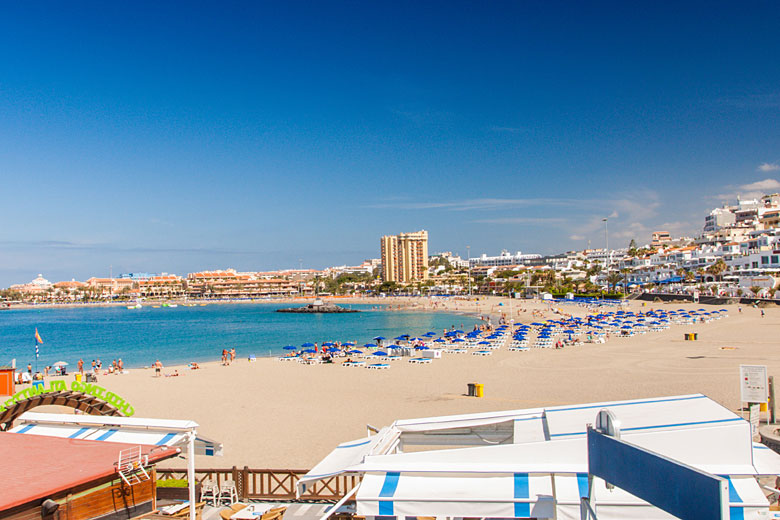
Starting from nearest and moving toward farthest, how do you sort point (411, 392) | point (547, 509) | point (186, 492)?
1. point (547, 509)
2. point (186, 492)
3. point (411, 392)

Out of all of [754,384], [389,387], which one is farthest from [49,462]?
[389,387]

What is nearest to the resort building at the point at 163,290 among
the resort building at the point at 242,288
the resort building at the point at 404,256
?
the resort building at the point at 242,288

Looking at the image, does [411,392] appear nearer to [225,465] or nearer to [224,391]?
[224,391]

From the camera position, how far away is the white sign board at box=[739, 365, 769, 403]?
33.1 ft

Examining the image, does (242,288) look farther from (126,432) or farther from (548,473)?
(548,473)

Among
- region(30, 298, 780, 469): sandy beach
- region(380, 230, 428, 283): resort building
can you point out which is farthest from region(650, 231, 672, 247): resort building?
region(30, 298, 780, 469): sandy beach

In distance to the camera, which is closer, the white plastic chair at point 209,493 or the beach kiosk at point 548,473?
the beach kiosk at point 548,473

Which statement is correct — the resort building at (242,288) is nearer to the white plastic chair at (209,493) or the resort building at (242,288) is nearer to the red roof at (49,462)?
the white plastic chair at (209,493)

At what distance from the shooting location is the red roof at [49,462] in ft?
17.9

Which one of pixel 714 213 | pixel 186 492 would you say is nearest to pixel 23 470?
pixel 186 492

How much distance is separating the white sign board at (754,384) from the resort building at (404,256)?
485ft

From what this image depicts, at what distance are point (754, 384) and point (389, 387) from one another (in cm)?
1196

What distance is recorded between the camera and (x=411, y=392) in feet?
60.8

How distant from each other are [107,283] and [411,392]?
191220mm
